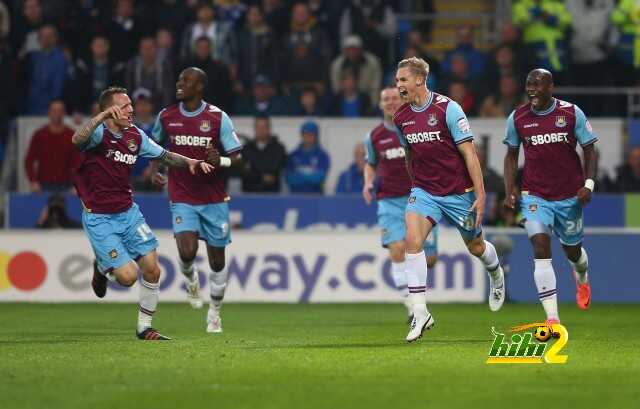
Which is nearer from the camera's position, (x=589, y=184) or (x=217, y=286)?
(x=589, y=184)

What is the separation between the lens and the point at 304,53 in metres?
23.1

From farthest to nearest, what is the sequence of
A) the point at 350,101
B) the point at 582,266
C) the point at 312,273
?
1. the point at 350,101
2. the point at 312,273
3. the point at 582,266

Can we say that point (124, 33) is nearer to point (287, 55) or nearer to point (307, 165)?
point (287, 55)

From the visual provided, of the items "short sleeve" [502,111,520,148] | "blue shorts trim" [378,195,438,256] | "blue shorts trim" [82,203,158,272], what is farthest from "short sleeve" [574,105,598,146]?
"blue shorts trim" [82,203,158,272]

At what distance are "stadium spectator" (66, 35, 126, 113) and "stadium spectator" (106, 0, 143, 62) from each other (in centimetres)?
19

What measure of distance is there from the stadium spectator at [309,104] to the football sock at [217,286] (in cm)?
815

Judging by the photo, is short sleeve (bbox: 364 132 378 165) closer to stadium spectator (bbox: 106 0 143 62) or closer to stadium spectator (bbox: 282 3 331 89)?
stadium spectator (bbox: 282 3 331 89)

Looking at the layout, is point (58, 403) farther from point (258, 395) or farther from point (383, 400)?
point (383, 400)

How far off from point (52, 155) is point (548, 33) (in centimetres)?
825

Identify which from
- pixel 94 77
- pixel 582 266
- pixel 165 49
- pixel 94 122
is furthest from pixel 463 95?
pixel 94 122

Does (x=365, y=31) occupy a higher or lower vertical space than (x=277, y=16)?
lower

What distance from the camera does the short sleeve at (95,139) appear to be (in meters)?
13.2

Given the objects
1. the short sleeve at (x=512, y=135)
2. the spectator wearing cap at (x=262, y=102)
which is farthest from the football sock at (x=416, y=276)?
the spectator wearing cap at (x=262, y=102)

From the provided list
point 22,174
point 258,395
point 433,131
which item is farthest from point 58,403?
point 22,174
